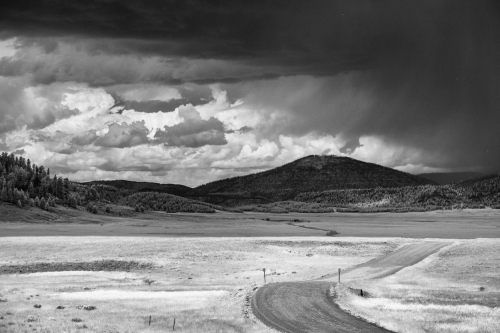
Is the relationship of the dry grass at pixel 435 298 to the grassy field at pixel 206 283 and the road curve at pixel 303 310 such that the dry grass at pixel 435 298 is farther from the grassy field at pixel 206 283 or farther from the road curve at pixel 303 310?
the road curve at pixel 303 310

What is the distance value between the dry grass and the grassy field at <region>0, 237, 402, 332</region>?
29.0 ft

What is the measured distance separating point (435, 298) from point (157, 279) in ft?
111

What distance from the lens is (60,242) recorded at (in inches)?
4685

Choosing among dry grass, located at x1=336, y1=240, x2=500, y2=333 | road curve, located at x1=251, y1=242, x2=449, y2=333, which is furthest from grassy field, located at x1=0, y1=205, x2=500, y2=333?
road curve, located at x1=251, y1=242, x2=449, y2=333

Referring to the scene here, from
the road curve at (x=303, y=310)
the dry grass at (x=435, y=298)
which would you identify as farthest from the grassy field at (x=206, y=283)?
the road curve at (x=303, y=310)

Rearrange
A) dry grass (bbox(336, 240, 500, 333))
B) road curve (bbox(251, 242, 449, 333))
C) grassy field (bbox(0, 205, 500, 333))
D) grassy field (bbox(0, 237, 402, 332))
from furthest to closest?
grassy field (bbox(0, 237, 402, 332)) < grassy field (bbox(0, 205, 500, 333)) < dry grass (bbox(336, 240, 500, 333)) < road curve (bbox(251, 242, 449, 333))

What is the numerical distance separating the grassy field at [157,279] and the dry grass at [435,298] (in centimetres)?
884

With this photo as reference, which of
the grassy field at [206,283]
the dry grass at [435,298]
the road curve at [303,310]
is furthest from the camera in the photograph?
the grassy field at [206,283]

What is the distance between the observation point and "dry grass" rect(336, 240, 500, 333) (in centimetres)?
3722

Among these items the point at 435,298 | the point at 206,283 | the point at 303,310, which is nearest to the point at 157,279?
the point at 206,283

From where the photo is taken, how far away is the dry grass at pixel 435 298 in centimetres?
3722

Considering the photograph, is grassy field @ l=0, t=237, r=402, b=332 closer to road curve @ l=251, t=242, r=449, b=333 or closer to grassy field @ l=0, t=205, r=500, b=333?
grassy field @ l=0, t=205, r=500, b=333

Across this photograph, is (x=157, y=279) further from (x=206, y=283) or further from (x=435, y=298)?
(x=435, y=298)

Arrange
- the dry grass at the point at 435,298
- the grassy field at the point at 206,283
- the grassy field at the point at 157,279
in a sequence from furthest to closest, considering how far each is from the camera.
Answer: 1. the grassy field at the point at 157,279
2. the grassy field at the point at 206,283
3. the dry grass at the point at 435,298
